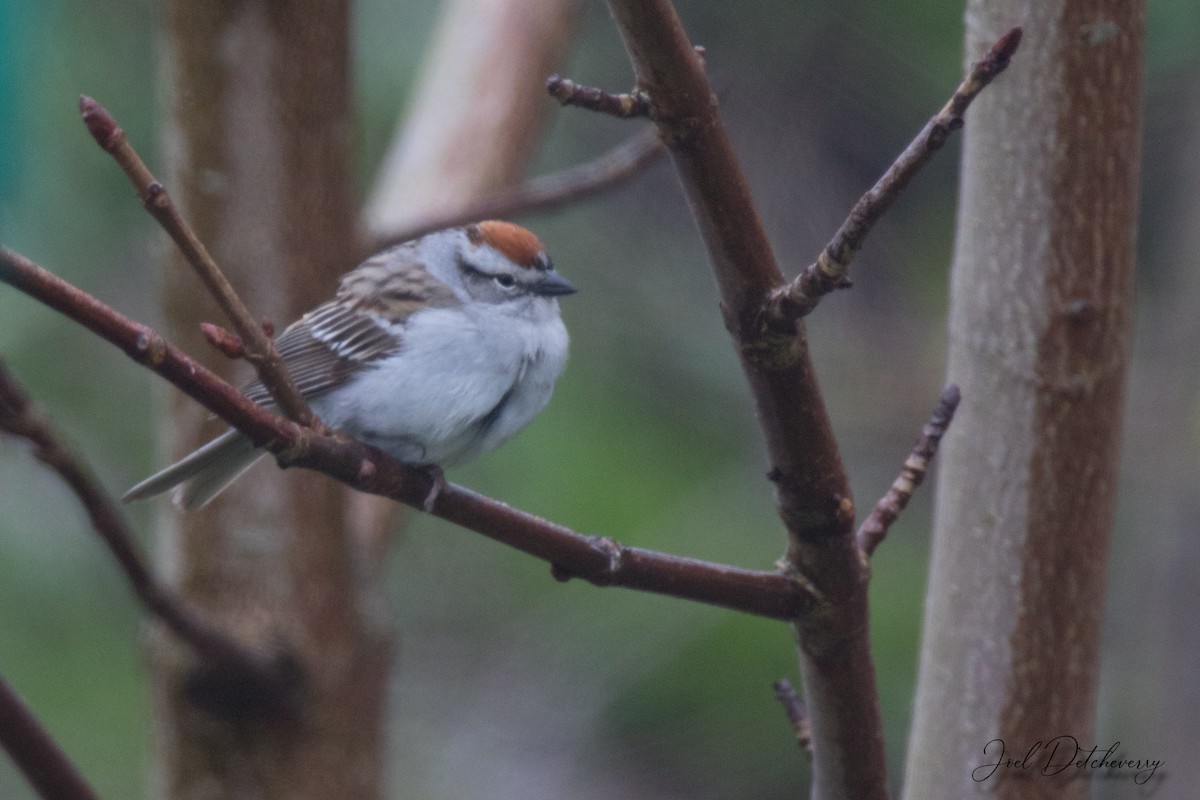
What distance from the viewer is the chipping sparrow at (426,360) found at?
217 cm

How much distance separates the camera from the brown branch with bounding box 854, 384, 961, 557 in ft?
5.35

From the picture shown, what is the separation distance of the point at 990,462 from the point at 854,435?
340 centimetres

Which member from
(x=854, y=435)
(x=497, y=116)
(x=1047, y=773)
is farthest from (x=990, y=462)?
(x=854, y=435)

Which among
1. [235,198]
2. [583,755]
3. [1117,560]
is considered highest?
[235,198]

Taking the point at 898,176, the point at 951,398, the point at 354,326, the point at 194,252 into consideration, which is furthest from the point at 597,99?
the point at 354,326

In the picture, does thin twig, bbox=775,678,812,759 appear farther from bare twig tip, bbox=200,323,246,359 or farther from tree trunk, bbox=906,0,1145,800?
bare twig tip, bbox=200,323,246,359

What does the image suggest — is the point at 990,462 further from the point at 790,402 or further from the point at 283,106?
the point at 283,106

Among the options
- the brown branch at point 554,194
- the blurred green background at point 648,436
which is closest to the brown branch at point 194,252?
the brown branch at point 554,194

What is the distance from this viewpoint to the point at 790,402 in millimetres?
1441

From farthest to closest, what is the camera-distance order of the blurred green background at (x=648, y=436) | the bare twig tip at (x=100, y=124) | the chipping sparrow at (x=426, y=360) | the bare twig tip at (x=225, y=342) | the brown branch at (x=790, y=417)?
the blurred green background at (x=648, y=436) < the chipping sparrow at (x=426, y=360) < the brown branch at (x=790, y=417) < the bare twig tip at (x=225, y=342) < the bare twig tip at (x=100, y=124)

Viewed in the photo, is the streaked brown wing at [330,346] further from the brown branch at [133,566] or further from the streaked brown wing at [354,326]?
the brown branch at [133,566]

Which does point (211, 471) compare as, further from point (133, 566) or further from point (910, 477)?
point (910, 477)

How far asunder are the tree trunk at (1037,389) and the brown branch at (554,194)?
0.90 meters

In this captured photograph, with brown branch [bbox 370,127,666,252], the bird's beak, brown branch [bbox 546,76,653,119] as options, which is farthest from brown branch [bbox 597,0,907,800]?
brown branch [bbox 370,127,666,252]
